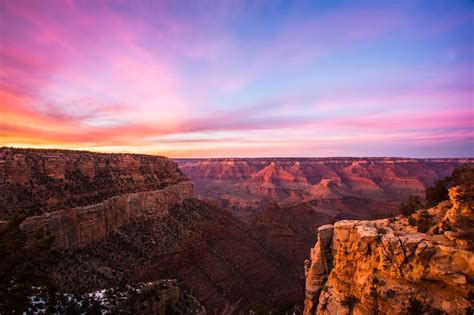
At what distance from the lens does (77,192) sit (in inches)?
1335

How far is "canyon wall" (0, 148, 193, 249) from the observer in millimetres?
27906

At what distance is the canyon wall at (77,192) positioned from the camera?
91.6ft

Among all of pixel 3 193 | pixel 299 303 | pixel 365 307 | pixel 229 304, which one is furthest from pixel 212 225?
pixel 365 307

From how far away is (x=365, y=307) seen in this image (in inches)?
659

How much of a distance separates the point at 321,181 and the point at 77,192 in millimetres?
133029

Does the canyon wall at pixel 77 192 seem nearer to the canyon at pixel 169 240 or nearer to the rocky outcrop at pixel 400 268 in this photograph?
the canyon at pixel 169 240

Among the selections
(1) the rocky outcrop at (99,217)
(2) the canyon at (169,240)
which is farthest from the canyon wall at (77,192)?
(2) the canyon at (169,240)

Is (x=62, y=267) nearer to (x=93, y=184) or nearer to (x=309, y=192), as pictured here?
(x=93, y=184)

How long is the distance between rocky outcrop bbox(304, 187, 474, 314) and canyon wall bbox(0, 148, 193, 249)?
2385cm

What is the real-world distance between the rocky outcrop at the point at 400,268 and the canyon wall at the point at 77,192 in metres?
23.9

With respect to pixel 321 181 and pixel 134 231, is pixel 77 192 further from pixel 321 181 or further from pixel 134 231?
pixel 321 181

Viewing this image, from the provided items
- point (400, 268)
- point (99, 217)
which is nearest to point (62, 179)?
point (99, 217)

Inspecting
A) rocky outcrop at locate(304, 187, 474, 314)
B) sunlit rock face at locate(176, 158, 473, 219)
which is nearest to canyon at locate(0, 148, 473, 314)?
rocky outcrop at locate(304, 187, 474, 314)

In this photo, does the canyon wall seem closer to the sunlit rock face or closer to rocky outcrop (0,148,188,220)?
rocky outcrop (0,148,188,220)
